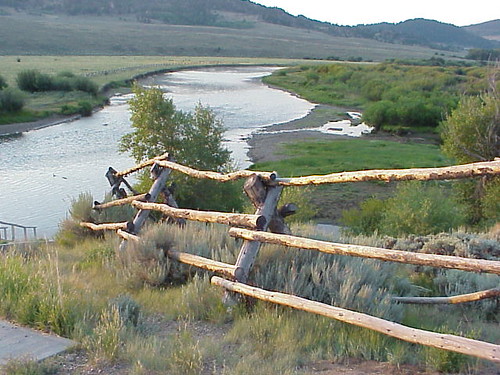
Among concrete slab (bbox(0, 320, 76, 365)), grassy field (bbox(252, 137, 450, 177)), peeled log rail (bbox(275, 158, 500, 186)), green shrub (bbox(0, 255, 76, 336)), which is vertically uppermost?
peeled log rail (bbox(275, 158, 500, 186))

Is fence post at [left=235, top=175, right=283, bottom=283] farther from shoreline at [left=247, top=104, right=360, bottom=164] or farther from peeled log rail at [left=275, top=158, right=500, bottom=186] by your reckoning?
shoreline at [left=247, top=104, right=360, bottom=164]

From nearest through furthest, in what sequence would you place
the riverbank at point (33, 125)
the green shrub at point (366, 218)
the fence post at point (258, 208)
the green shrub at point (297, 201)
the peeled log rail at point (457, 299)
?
the peeled log rail at point (457, 299), the fence post at point (258, 208), the green shrub at point (297, 201), the green shrub at point (366, 218), the riverbank at point (33, 125)

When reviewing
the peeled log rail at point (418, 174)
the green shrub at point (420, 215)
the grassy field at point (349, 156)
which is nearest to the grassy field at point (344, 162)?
the grassy field at point (349, 156)

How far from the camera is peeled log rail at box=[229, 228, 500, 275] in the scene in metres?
4.66

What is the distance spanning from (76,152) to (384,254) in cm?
2907

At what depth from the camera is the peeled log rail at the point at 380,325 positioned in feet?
13.9

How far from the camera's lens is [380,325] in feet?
15.6

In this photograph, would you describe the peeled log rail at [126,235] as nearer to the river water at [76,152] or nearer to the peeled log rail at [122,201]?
the peeled log rail at [122,201]

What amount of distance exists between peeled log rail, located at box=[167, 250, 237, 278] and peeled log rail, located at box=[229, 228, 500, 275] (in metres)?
0.32

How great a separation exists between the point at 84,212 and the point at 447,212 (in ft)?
27.2

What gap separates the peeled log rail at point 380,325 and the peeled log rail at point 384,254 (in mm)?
472

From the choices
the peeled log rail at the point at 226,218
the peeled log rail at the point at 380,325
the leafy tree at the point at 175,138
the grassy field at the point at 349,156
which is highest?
the peeled log rail at the point at 226,218

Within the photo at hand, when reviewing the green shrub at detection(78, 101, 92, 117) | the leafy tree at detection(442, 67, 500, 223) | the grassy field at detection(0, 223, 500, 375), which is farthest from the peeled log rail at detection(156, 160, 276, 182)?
the green shrub at detection(78, 101, 92, 117)

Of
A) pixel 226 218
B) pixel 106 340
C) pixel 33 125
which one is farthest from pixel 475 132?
pixel 33 125
